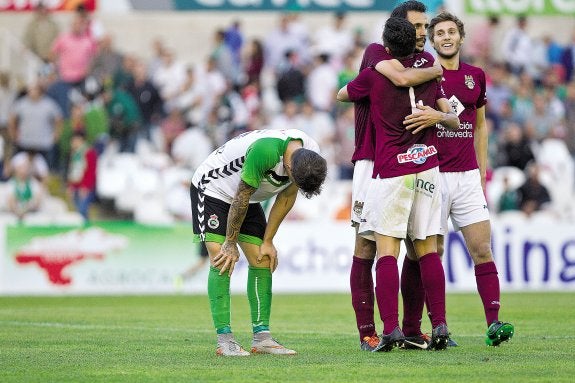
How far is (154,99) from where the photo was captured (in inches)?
883

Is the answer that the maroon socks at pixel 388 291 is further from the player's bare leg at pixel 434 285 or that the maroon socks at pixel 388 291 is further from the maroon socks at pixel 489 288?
the maroon socks at pixel 489 288

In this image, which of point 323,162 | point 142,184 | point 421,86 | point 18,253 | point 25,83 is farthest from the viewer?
point 25,83

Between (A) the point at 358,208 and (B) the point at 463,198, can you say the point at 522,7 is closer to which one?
(B) the point at 463,198

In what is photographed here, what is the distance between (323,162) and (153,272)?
11.5 m

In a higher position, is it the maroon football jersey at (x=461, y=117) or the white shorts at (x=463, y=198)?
the maroon football jersey at (x=461, y=117)

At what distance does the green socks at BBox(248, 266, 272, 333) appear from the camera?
898cm

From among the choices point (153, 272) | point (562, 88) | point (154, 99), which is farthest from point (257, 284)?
point (562, 88)

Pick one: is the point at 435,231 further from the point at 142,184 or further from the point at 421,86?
the point at 142,184

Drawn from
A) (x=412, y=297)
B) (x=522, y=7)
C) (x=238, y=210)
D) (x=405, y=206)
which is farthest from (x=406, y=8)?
(x=522, y=7)

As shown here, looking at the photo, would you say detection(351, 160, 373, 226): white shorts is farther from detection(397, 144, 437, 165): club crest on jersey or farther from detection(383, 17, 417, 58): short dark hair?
detection(383, 17, 417, 58): short dark hair

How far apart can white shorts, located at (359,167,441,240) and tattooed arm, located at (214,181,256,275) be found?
0.97 m

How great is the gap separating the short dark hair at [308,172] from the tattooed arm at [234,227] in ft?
1.50

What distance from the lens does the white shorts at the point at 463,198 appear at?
961 centimetres

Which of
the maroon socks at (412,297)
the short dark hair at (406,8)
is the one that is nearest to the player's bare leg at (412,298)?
the maroon socks at (412,297)
